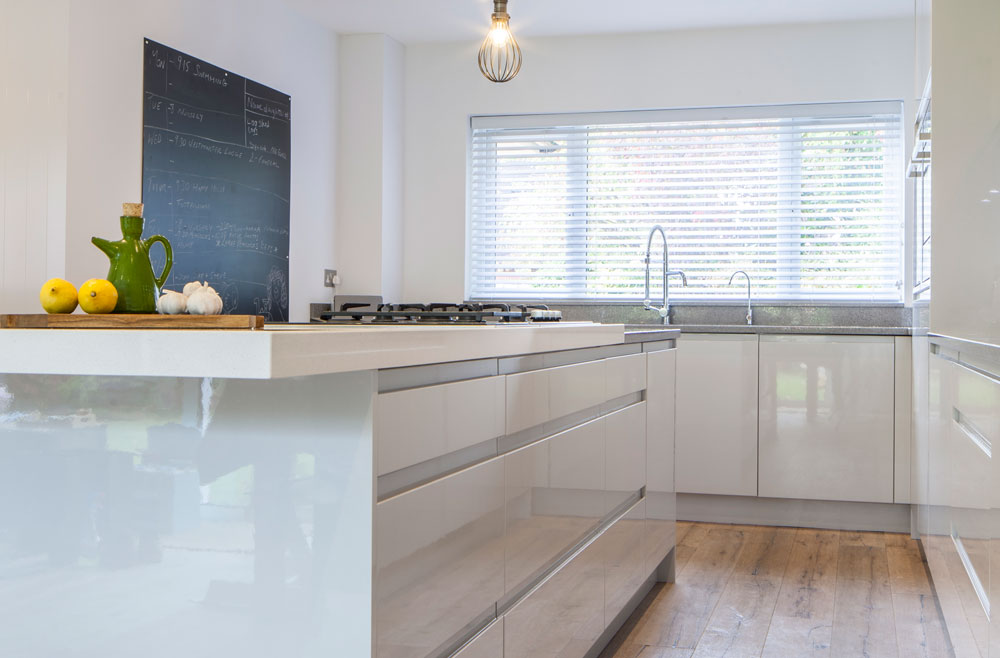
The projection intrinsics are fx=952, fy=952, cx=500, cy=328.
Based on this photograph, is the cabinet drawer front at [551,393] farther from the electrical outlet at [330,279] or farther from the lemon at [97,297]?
the electrical outlet at [330,279]

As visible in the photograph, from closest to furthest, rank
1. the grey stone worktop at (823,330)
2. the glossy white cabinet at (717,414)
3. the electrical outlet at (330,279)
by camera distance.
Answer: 1. the grey stone worktop at (823,330)
2. the glossy white cabinet at (717,414)
3. the electrical outlet at (330,279)

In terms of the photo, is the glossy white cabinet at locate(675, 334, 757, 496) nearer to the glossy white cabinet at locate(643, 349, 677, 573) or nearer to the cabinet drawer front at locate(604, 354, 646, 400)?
the glossy white cabinet at locate(643, 349, 677, 573)

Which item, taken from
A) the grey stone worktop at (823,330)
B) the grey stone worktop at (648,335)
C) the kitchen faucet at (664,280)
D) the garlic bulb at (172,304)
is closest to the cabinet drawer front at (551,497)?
the grey stone worktop at (648,335)

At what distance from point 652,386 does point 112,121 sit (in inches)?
79.8

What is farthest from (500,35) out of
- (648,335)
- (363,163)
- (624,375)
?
(363,163)

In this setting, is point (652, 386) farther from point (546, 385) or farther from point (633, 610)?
point (546, 385)

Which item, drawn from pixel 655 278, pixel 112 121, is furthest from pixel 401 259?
pixel 112 121

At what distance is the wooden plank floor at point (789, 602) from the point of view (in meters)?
2.58

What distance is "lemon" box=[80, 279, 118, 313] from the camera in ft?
4.41

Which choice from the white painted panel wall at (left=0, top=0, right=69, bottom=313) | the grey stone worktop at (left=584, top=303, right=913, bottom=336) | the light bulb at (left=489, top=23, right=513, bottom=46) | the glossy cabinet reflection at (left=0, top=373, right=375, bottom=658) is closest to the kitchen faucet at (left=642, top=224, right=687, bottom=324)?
the grey stone worktop at (left=584, top=303, right=913, bottom=336)

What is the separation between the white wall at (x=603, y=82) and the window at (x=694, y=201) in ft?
0.28

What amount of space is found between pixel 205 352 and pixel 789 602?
2.46 m

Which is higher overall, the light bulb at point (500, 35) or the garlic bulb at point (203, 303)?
the light bulb at point (500, 35)

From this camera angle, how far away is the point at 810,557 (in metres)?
3.61
